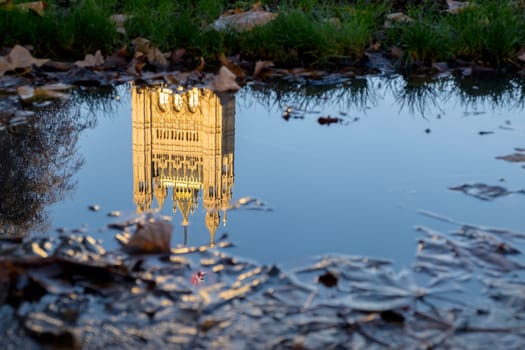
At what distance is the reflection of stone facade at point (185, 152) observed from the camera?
137 inches

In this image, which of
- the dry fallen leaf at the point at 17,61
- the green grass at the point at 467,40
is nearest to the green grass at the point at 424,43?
the green grass at the point at 467,40

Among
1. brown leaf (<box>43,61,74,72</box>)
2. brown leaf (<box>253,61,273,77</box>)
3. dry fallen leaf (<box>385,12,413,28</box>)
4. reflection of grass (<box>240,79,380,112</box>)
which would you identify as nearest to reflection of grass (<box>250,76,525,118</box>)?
reflection of grass (<box>240,79,380,112</box>)

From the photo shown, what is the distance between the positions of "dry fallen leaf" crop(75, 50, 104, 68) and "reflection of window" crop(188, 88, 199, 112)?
1021 millimetres

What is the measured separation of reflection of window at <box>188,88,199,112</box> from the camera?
5477 millimetres

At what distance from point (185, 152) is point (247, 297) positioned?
153 centimetres

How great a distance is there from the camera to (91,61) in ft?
20.4

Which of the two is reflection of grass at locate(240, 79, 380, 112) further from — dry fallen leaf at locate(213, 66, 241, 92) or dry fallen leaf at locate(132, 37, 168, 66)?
dry fallen leaf at locate(132, 37, 168, 66)

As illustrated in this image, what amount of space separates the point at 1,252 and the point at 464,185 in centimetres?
206

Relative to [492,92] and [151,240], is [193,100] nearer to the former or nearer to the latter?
[492,92]

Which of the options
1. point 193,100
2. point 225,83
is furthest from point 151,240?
point 225,83

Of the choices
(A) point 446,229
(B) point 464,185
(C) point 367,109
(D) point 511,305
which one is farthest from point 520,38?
(D) point 511,305

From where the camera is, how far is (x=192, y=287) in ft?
8.54

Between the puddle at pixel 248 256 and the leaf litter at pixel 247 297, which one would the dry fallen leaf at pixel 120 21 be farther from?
the leaf litter at pixel 247 297

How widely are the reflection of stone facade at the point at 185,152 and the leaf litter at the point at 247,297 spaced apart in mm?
383
